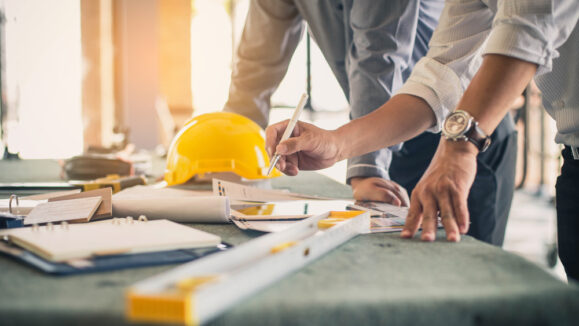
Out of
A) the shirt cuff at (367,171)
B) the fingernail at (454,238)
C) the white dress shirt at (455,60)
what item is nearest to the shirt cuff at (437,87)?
the white dress shirt at (455,60)

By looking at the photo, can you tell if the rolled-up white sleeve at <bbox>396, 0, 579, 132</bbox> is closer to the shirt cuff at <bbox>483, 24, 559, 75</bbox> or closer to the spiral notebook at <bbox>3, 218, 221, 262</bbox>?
the shirt cuff at <bbox>483, 24, 559, 75</bbox>

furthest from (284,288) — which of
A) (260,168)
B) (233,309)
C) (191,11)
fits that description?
(191,11)

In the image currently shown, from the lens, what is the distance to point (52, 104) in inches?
207

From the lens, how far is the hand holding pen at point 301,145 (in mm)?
995

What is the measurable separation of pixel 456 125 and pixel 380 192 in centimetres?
41

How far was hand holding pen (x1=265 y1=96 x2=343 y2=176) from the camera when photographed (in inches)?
39.2

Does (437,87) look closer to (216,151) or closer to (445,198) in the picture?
(445,198)

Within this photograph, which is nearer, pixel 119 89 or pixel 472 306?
pixel 472 306

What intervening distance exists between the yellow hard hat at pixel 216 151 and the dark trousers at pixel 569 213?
71 cm

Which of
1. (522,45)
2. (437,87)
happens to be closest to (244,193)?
(437,87)

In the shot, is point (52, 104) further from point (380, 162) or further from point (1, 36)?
point (380, 162)

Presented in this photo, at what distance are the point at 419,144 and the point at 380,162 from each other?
0.31m

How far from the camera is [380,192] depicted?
46.1 inches

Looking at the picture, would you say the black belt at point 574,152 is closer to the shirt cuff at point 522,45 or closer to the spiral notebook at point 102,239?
the shirt cuff at point 522,45
